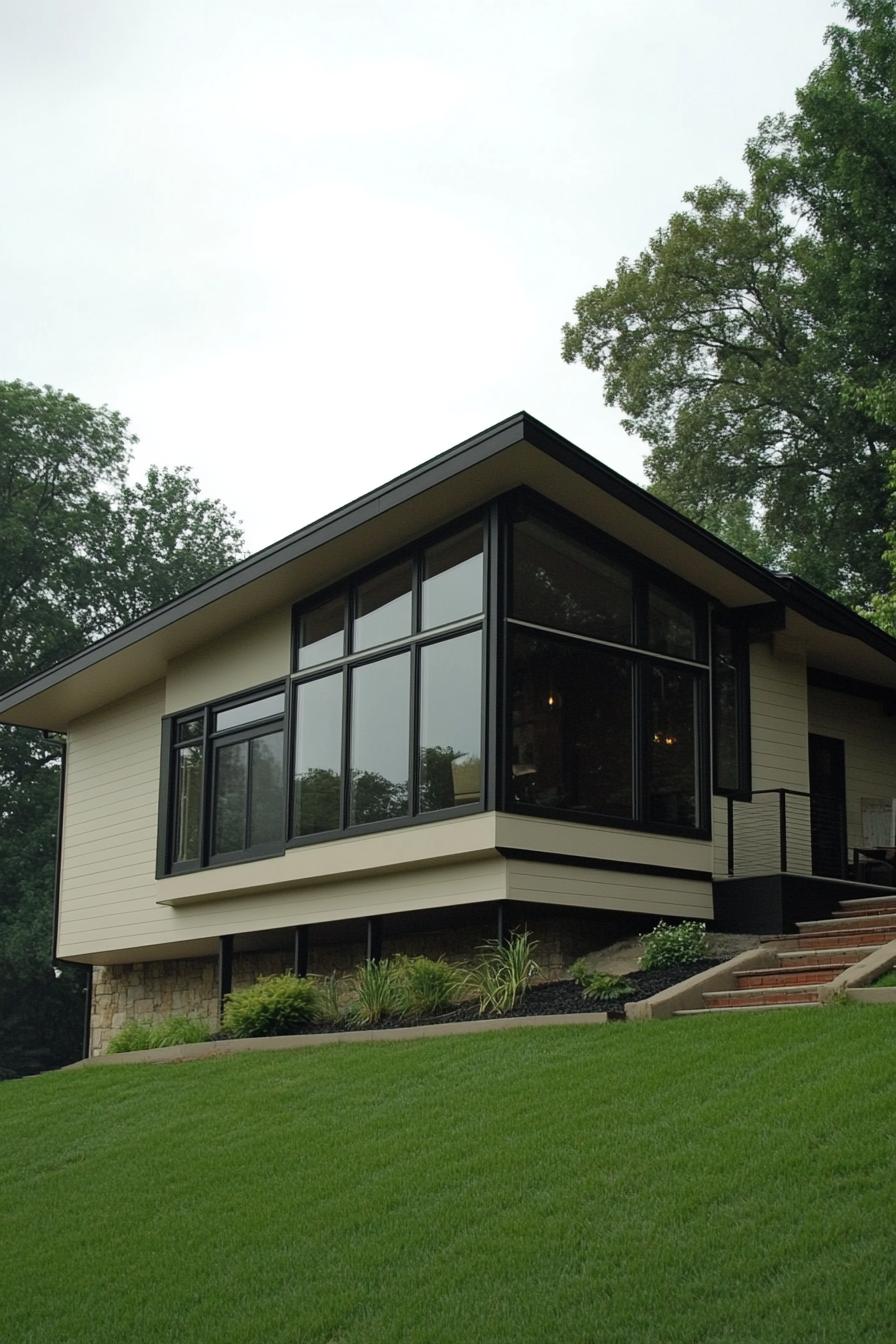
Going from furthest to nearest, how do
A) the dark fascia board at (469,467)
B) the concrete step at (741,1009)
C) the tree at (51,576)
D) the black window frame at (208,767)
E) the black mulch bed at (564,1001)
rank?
1. the tree at (51,576)
2. the black window frame at (208,767)
3. the dark fascia board at (469,467)
4. the black mulch bed at (564,1001)
5. the concrete step at (741,1009)

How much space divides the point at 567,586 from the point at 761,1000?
14.8 ft

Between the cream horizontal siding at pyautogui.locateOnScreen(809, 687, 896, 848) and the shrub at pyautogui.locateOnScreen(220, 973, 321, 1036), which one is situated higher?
the cream horizontal siding at pyautogui.locateOnScreen(809, 687, 896, 848)

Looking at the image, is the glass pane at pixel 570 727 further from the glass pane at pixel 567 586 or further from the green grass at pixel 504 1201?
the green grass at pixel 504 1201

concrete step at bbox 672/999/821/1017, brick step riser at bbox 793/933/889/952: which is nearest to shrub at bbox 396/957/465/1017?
concrete step at bbox 672/999/821/1017

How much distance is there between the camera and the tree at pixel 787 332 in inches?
1052

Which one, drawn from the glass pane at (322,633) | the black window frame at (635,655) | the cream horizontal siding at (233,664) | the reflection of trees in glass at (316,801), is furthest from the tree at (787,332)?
the reflection of trees in glass at (316,801)

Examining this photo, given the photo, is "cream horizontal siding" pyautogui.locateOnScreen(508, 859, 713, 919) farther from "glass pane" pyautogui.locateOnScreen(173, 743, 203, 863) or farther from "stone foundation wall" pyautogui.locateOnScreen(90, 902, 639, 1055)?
"glass pane" pyautogui.locateOnScreen(173, 743, 203, 863)

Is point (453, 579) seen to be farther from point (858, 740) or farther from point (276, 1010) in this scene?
point (858, 740)

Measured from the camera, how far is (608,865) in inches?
528

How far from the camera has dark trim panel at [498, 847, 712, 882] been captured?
41.8ft

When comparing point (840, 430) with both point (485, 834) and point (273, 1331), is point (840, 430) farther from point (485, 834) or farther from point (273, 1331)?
point (273, 1331)

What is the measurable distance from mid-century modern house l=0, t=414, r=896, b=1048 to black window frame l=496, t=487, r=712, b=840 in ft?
0.07

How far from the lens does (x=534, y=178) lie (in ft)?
94.3

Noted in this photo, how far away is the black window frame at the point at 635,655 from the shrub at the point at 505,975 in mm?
1167
